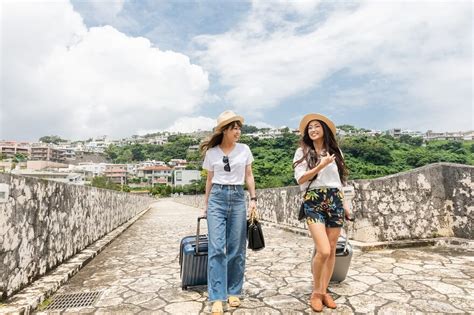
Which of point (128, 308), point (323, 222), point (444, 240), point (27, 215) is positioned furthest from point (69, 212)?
point (444, 240)

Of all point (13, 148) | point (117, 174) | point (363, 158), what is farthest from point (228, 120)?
point (13, 148)

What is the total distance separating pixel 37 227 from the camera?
11.0 feet

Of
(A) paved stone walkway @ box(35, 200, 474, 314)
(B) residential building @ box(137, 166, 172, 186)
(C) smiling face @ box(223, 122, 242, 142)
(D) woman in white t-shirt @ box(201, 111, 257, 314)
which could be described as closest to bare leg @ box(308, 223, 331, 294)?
(A) paved stone walkway @ box(35, 200, 474, 314)

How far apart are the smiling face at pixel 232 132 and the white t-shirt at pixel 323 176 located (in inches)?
21.5

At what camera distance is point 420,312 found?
243 cm

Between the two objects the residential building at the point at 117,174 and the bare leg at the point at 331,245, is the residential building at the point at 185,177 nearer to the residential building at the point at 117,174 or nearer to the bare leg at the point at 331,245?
the residential building at the point at 117,174

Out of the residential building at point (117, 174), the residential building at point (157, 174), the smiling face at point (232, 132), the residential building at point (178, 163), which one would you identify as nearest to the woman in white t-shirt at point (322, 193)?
the smiling face at point (232, 132)

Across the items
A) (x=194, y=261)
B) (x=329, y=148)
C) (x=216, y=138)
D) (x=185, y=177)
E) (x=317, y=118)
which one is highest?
(x=185, y=177)

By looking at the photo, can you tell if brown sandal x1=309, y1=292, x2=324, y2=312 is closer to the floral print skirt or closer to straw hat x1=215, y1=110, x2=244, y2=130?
the floral print skirt

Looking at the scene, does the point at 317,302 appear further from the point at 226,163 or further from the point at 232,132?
the point at 232,132

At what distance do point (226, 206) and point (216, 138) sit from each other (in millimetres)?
588

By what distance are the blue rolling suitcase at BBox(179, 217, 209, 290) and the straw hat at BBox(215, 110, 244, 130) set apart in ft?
2.94

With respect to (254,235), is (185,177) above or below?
above

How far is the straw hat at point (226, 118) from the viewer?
2682mm
